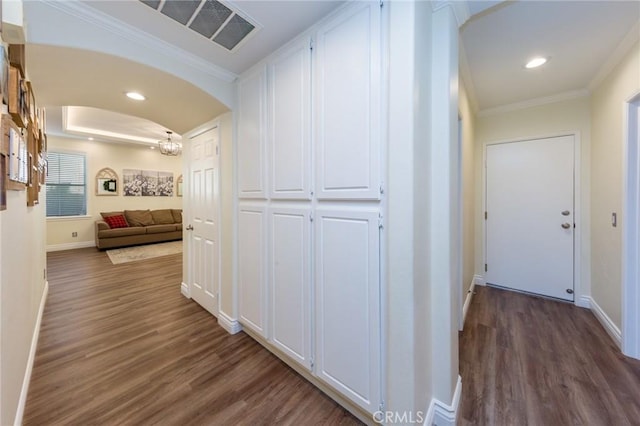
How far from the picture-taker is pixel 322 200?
1.54 metres

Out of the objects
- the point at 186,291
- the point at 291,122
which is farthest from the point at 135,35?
the point at 186,291

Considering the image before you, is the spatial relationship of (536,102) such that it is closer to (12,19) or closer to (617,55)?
(617,55)

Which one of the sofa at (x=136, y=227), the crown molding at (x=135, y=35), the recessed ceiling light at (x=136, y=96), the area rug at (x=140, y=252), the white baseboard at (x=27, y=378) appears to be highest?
the crown molding at (x=135, y=35)

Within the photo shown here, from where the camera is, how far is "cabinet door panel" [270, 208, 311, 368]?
1652 millimetres

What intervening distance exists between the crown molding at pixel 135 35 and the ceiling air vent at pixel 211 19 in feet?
0.99

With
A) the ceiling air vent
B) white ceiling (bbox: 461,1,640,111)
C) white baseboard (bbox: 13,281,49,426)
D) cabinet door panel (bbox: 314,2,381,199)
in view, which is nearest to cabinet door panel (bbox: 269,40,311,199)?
cabinet door panel (bbox: 314,2,381,199)

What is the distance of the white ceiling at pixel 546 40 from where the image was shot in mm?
1614

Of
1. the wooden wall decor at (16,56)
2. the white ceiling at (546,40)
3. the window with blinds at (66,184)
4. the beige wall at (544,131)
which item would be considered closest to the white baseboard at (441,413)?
the white ceiling at (546,40)

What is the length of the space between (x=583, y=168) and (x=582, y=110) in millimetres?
657

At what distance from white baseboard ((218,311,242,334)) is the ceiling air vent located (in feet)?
7.61

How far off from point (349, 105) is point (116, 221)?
22.6 feet

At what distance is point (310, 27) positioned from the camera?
161 centimetres

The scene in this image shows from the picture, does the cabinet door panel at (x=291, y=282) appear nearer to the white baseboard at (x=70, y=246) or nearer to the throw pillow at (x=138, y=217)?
the throw pillow at (x=138, y=217)

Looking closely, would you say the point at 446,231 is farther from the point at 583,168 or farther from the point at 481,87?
the point at 583,168
